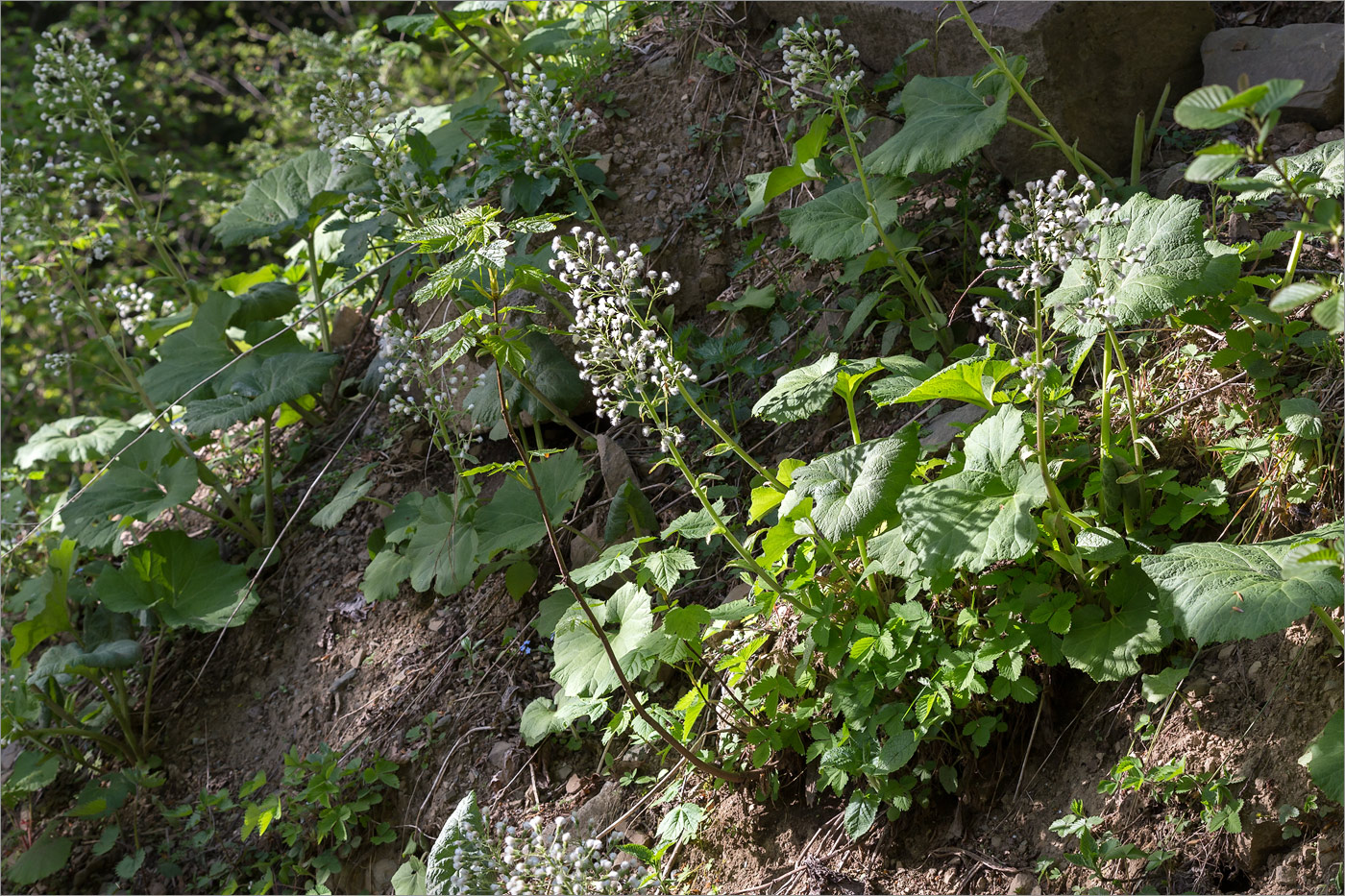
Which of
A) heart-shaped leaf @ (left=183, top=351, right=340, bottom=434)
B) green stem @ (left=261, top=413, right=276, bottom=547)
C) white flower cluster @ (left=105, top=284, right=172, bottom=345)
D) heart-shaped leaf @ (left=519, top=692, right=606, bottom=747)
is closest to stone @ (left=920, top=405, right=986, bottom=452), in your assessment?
heart-shaped leaf @ (left=519, top=692, right=606, bottom=747)

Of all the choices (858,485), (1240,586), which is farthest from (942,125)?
(1240,586)

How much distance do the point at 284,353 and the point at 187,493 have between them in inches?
21.7

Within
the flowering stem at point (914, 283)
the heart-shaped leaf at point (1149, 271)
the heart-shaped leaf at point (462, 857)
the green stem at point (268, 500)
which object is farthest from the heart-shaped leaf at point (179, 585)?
the heart-shaped leaf at point (1149, 271)

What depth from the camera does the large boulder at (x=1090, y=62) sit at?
261cm

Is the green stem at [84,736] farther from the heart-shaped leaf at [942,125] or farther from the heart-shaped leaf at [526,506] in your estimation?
the heart-shaped leaf at [942,125]

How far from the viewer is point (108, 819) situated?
3.01 meters

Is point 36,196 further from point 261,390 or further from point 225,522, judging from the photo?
point 225,522

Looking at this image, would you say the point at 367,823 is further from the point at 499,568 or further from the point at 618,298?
the point at 618,298

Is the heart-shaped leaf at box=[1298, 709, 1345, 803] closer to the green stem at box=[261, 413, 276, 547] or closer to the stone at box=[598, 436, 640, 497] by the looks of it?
the stone at box=[598, 436, 640, 497]

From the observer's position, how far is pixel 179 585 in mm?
3195

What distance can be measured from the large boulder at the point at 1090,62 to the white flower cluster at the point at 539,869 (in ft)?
6.85

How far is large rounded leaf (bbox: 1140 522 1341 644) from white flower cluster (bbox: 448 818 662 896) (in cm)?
108

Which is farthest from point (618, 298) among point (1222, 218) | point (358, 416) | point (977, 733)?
point (358, 416)

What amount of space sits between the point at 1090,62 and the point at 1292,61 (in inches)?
19.6
